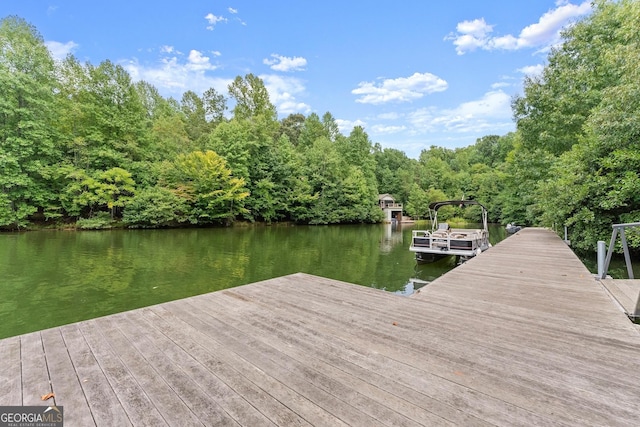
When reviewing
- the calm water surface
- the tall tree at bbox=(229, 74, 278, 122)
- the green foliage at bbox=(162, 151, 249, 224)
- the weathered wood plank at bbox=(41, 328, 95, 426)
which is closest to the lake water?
the calm water surface

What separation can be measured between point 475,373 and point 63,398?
95.8 inches


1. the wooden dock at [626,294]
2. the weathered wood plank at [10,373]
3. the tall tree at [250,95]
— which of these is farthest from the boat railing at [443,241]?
the tall tree at [250,95]

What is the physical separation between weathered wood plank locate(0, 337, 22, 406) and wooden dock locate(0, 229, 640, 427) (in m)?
0.01

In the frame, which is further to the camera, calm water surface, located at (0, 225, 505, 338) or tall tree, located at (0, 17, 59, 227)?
tall tree, located at (0, 17, 59, 227)

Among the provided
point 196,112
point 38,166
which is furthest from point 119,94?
point 196,112

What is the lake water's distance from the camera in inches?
204

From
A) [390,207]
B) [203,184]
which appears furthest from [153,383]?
[390,207]

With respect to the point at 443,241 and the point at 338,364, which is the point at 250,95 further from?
the point at 338,364

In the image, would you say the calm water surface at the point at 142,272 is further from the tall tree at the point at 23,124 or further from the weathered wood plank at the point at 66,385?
the tall tree at the point at 23,124

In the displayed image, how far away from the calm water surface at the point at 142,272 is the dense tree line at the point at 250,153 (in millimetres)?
5591

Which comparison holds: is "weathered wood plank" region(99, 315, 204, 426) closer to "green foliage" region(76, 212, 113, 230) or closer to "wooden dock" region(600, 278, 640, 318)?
"wooden dock" region(600, 278, 640, 318)

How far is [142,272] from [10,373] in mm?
6652

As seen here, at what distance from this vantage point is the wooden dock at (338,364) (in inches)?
56.4

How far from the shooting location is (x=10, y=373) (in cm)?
180
